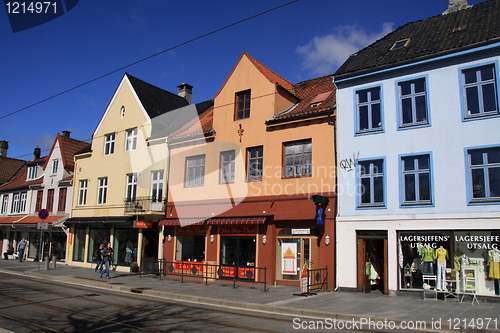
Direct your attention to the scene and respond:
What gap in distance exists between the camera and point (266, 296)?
50.9 feet

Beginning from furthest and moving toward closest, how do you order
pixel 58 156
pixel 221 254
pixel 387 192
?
pixel 58 156, pixel 221 254, pixel 387 192

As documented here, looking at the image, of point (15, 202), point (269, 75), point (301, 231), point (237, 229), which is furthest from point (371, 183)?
point (15, 202)

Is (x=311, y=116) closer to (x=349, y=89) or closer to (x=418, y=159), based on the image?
(x=349, y=89)

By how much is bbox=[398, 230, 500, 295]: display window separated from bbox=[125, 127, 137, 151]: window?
18.3 m

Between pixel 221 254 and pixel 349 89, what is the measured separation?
33.9 ft

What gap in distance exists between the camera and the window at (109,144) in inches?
1153

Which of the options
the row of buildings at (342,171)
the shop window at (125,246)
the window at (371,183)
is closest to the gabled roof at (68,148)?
the row of buildings at (342,171)

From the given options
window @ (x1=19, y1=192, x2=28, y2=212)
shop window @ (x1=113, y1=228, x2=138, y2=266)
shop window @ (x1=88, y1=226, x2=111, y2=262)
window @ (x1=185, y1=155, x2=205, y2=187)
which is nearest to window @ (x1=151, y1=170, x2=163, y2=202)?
window @ (x1=185, y1=155, x2=205, y2=187)

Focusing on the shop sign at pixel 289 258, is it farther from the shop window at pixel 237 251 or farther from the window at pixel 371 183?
the window at pixel 371 183

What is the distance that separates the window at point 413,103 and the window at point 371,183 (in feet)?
6.55

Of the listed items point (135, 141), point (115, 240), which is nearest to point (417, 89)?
point (135, 141)

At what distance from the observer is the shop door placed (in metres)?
16.6

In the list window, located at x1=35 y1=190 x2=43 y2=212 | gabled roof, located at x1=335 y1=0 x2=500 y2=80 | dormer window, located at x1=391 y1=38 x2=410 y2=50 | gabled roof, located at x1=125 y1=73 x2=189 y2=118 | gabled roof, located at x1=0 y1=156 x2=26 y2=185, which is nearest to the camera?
gabled roof, located at x1=335 y1=0 x2=500 y2=80

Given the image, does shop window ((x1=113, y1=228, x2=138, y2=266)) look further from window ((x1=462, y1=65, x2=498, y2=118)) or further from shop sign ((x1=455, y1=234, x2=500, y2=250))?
window ((x1=462, y1=65, x2=498, y2=118))
